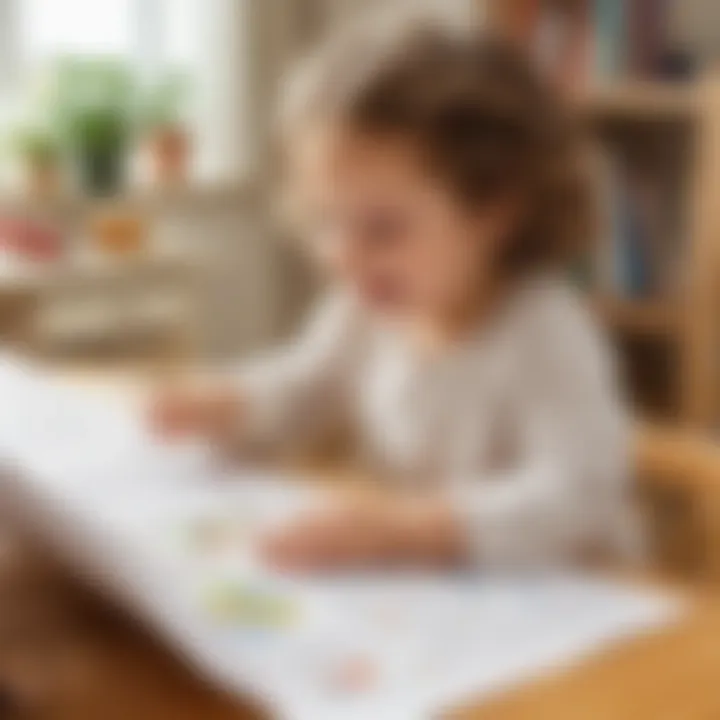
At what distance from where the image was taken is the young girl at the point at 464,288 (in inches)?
24.2

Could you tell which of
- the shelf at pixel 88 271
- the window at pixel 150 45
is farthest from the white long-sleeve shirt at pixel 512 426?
the window at pixel 150 45

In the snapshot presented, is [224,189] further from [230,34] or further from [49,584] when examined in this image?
[49,584]

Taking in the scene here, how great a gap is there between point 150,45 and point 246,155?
16 cm

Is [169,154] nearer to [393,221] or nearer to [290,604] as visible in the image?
[393,221]

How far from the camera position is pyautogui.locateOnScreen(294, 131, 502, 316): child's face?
64 centimetres

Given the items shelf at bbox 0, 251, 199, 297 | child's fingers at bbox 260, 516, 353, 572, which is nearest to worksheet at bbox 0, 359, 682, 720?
child's fingers at bbox 260, 516, 353, 572

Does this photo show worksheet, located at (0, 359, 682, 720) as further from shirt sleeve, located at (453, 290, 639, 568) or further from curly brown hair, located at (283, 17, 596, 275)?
curly brown hair, located at (283, 17, 596, 275)

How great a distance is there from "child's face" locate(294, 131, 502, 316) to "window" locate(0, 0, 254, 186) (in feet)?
3.46

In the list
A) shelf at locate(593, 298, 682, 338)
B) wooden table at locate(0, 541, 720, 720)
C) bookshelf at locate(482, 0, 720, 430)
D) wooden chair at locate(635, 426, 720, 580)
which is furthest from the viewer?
shelf at locate(593, 298, 682, 338)

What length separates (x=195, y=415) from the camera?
774 millimetres

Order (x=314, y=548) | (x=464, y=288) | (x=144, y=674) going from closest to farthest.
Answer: (x=144, y=674) → (x=314, y=548) → (x=464, y=288)

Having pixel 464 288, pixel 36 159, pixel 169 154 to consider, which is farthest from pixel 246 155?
pixel 464 288

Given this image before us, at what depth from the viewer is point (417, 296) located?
671mm

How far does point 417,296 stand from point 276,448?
164 millimetres
